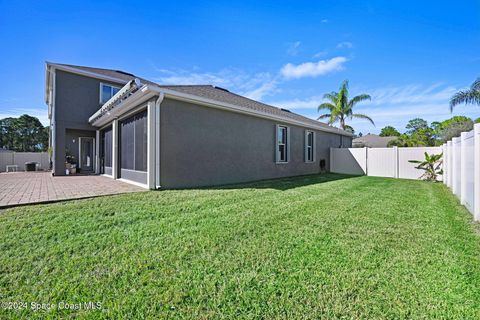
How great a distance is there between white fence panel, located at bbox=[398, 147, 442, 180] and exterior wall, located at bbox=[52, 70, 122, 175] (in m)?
17.9

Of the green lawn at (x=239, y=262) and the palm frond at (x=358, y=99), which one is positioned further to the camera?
the palm frond at (x=358, y=99)

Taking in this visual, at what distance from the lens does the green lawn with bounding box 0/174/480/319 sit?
1988mm

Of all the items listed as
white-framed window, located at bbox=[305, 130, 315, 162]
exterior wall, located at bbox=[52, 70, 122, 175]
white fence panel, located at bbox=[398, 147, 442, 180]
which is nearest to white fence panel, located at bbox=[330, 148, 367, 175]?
white fence panel, located at bbox=[398, 147, 442, 180]

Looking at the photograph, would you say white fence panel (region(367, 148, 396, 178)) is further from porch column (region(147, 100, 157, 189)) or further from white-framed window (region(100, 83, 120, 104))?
white-framed window (region(100, 83, 120, 104))

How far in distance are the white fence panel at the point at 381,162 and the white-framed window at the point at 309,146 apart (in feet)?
11.3

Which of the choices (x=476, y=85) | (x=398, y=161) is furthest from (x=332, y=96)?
(x=476, y=85)

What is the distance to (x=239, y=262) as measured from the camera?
274 centimetres

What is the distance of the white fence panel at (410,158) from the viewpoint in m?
11.8

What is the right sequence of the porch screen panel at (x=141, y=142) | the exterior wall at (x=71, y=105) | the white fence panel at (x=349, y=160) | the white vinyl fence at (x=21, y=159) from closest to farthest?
the porch screen panel at (x=141, y=142), the exterior wall at (x=71, y=105), the white fence panel at (x=349, y=160), the white vinyl fence at (x=21, y=159)

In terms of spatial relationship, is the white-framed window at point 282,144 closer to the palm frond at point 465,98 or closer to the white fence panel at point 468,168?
the white fence panel at point 468,168

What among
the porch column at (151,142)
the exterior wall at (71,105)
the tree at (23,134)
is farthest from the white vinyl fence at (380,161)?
the tree at (23,134)

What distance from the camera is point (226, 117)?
360 inches

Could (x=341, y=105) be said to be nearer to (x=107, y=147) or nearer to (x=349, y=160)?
(x=349, y=160)

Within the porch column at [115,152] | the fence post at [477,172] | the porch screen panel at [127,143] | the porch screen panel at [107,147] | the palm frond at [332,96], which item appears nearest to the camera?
the fence post at [477,172]
